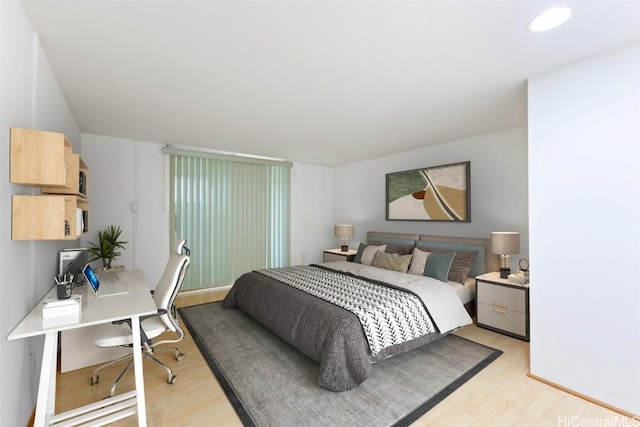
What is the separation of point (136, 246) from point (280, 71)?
11.8 feet

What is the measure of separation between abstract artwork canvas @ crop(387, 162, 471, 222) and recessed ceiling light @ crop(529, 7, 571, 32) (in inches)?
96.9

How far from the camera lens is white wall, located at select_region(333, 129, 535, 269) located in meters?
3.57

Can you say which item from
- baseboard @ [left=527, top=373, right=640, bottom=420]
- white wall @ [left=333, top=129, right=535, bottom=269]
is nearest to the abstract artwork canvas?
white wall @ [left=333, top=129, right=535, bottom=269]

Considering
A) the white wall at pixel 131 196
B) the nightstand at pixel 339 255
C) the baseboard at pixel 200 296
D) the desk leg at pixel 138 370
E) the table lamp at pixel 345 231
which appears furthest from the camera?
the table lamp at pixel 345 231

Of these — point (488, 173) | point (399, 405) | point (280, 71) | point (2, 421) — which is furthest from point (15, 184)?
point (488, 173)

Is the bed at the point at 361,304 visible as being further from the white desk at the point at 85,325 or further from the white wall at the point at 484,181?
the white desk at the point at 85,325

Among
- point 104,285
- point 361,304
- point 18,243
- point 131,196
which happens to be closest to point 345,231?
point 361,304

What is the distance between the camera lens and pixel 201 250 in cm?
474

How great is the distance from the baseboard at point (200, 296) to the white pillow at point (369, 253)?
233 centimetres

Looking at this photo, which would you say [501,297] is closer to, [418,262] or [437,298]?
[437,298]

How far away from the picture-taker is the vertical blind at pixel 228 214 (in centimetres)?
464

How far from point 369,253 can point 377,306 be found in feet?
6.87

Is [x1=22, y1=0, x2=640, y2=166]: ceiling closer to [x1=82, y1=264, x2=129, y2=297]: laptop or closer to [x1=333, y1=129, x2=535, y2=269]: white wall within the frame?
[x1=333, y1=129, x2=535, y2=269]: white wall
